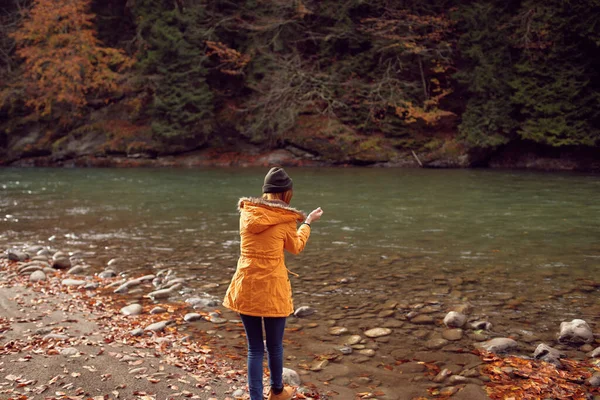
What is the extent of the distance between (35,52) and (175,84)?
8.27m

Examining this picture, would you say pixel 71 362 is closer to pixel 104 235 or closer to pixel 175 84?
pixel 104 235

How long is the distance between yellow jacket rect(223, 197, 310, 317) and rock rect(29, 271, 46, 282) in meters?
4.75

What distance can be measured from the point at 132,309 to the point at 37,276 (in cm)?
221

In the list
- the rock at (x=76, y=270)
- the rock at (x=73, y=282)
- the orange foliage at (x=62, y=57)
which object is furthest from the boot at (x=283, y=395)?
the orange foliage at (x=62, y=57)

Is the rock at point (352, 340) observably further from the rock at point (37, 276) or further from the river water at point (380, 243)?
the rock at point (37, 276)

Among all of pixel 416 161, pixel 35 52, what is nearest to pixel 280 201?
pixel 416 161

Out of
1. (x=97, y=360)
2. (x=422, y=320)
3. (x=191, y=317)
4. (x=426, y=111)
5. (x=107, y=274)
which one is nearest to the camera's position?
(x=97, y=360)

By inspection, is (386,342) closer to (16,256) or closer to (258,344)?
(258,344)

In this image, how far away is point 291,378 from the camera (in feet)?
13.1

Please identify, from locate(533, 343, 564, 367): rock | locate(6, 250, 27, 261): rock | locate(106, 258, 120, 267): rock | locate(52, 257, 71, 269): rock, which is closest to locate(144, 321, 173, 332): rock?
locate(106, 258, 120, 267): rock

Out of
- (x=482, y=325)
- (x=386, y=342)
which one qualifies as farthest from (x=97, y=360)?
(x=482, y=325)

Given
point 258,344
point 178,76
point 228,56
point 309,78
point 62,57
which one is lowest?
point 258,344

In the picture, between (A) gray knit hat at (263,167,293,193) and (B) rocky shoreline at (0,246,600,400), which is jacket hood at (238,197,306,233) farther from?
(B) rocky shoreline at (0,246,600,400)

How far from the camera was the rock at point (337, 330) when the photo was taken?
506 cm
